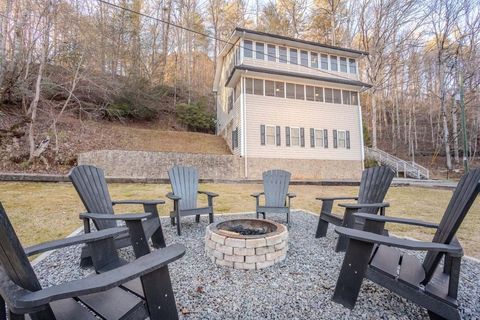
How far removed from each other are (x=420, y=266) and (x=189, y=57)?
2253cm

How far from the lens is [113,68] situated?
15.9m

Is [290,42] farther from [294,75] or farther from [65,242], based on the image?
[65,242]

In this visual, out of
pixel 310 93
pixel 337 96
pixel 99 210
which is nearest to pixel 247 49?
pixel 310 93

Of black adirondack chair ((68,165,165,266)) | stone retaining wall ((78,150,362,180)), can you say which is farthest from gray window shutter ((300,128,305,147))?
black adirondack chair ((68,165,165,266))

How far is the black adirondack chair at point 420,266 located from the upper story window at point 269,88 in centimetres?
1181

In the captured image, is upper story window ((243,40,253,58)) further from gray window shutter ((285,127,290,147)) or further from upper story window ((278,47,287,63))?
gray window shutter ((285,127,290,147))

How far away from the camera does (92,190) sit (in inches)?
113

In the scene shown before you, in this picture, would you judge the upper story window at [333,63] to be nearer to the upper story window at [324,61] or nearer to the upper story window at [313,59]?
the upper story window at [324,61]

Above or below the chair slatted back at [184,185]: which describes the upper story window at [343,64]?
above

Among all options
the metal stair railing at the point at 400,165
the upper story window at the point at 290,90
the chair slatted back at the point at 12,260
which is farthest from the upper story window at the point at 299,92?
the chair slatted back at the point at 12,260

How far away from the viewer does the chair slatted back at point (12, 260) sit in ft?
3.34

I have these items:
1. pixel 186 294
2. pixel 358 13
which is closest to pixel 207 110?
pixel 358 13

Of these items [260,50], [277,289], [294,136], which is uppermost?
[260,50]

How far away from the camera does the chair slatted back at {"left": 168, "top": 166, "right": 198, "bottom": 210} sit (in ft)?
13.6
